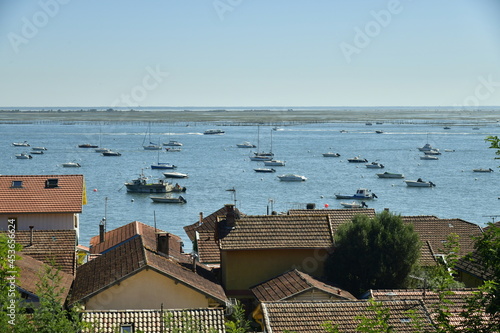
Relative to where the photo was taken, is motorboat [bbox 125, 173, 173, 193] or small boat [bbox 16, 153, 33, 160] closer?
motorboat [bbox 125, 173, 173, 193]

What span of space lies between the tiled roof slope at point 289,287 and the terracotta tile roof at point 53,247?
17.2ft

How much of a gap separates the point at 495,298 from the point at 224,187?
233ft

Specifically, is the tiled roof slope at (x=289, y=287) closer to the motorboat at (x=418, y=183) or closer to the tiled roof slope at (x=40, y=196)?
the tiled roof slope at (x=40, y=196)

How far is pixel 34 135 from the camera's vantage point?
6629 inches

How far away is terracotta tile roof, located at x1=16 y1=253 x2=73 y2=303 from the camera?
1627 cm

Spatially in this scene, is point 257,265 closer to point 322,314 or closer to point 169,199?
point 322,314

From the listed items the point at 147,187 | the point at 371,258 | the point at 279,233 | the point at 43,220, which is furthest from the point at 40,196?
the point at 147,187

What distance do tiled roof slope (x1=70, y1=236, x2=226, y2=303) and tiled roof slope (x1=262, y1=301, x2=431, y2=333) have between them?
248 cm

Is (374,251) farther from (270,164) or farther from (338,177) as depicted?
(270,164)

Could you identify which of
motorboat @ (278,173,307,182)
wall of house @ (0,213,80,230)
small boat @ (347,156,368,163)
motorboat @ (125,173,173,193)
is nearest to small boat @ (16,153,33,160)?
motorboat @ (125,173,173,193)

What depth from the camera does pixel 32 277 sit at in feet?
56.7

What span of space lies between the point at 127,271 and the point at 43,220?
10.5m

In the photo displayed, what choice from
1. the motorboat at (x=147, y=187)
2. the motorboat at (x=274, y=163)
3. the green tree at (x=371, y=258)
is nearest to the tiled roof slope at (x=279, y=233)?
the green tree at (x=371, y=258)

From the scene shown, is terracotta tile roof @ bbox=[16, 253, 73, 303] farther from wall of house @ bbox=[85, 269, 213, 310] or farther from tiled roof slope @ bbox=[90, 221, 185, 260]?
tiled roof slope @ bbox=[90, 221, 185, 260]
